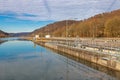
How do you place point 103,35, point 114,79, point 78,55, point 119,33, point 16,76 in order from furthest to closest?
point 103,35, point 119,33, point 78,55, point 16,76, point 114,79

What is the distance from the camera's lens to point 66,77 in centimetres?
2269

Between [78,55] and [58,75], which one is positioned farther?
[78,55]

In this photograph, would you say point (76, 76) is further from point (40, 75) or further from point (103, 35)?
point (103, 35)

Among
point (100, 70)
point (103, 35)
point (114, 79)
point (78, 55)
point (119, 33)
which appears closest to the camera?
point (114, 79)

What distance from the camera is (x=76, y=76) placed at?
2333cm

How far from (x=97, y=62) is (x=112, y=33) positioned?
57.4 m

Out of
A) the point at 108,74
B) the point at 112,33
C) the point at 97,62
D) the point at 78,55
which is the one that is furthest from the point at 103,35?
the point at 108,74

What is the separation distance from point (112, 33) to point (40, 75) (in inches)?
2556

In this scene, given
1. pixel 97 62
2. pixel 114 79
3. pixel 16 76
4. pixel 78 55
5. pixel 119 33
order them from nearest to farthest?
pixel 114 79, pixel 16 76, pixel 97 62, pixel 78 55, pixel 119 33

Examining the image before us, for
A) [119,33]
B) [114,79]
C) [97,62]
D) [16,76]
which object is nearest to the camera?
[114,79]

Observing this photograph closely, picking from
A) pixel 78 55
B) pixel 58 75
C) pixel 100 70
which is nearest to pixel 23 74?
pixel 58 75

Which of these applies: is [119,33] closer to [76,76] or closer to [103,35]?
[103,35]

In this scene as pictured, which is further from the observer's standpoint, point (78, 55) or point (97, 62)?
point (78, 55)

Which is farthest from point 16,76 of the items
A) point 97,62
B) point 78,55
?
point 78,55
